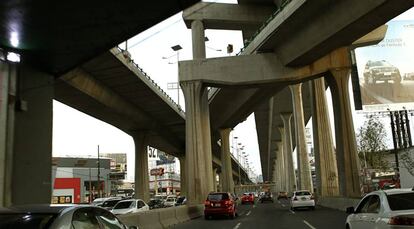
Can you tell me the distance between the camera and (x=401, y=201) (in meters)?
9.44

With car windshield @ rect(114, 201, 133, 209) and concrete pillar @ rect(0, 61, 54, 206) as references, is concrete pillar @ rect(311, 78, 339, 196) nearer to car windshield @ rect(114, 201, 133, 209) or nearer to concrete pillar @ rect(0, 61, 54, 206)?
car windshield @ rect(114, 201, 133, 209)

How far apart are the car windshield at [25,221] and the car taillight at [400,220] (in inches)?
231

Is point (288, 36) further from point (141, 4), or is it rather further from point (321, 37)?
point (141, 4)

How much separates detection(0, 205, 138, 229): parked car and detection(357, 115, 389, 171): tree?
1995 inches

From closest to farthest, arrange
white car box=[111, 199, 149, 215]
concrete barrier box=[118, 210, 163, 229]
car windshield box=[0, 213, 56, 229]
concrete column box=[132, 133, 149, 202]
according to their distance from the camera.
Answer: car windshield box=[0, 213, 56, 229]
concrete barrier box=[118, 210, 163, 229]
white car box=[111, 199, 149, 215]
concrete column box=[132, 133, 149, 202]

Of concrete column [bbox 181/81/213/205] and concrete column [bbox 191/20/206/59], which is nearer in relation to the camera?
concrete column [bbox 181/81/213/205]

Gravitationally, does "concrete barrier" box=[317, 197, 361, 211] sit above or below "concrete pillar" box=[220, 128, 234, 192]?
below

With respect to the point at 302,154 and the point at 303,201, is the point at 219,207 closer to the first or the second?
the point at 303,201

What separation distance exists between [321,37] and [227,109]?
33.2 m

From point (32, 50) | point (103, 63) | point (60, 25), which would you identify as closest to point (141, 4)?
point (60, 25)

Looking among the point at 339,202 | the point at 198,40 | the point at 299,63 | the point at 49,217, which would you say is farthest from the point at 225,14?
the point at 49,217

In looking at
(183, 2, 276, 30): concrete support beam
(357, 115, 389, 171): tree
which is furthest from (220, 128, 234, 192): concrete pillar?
(183, 2, 276, 30): concrete support beam

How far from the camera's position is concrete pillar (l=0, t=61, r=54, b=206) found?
58.4 feet

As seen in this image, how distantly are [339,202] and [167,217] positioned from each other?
15.2 m
